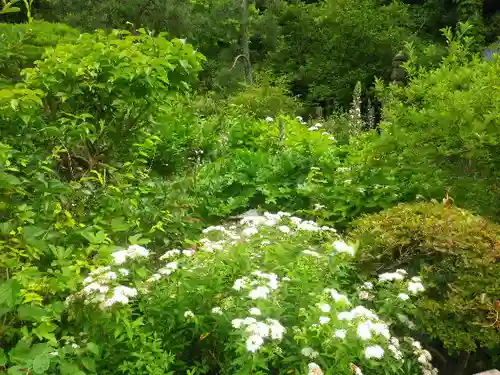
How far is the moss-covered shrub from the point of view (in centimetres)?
309

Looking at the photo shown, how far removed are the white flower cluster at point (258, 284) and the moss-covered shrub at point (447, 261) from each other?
0.94 metres

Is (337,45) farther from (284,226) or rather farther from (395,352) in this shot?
(395,352)

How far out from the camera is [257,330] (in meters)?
2.43

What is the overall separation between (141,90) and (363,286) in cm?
227

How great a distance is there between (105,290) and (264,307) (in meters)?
0.76

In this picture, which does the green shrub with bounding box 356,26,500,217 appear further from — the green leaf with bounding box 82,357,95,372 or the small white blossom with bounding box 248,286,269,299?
the green leaf with bounding box 82,357,95,372

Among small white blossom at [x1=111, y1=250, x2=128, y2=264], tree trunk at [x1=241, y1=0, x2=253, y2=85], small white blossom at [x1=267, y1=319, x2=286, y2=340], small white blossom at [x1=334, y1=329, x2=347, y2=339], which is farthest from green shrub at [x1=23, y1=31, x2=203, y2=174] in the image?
tree trunk at [x1=241, y1=0, x2=253, y2=85]

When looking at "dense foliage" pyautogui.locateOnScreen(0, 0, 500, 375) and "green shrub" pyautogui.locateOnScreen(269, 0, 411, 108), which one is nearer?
"dense foliage" pyautogui.locateOnScreen(0, 0, 500, 375)

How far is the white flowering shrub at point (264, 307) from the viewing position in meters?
2.53

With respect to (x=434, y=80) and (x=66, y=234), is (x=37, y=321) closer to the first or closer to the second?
(x=66, y=234)

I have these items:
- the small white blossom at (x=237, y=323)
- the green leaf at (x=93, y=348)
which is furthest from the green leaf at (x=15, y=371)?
the small white blossom at (x=237, y=323)

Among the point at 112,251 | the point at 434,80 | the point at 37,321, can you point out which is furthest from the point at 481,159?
the point at 37,321

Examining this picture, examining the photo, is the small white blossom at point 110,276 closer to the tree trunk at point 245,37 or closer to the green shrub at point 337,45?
the tree trunk at point 245,37

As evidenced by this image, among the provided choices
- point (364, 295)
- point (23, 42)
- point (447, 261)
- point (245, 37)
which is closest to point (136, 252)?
point (364, 295)
